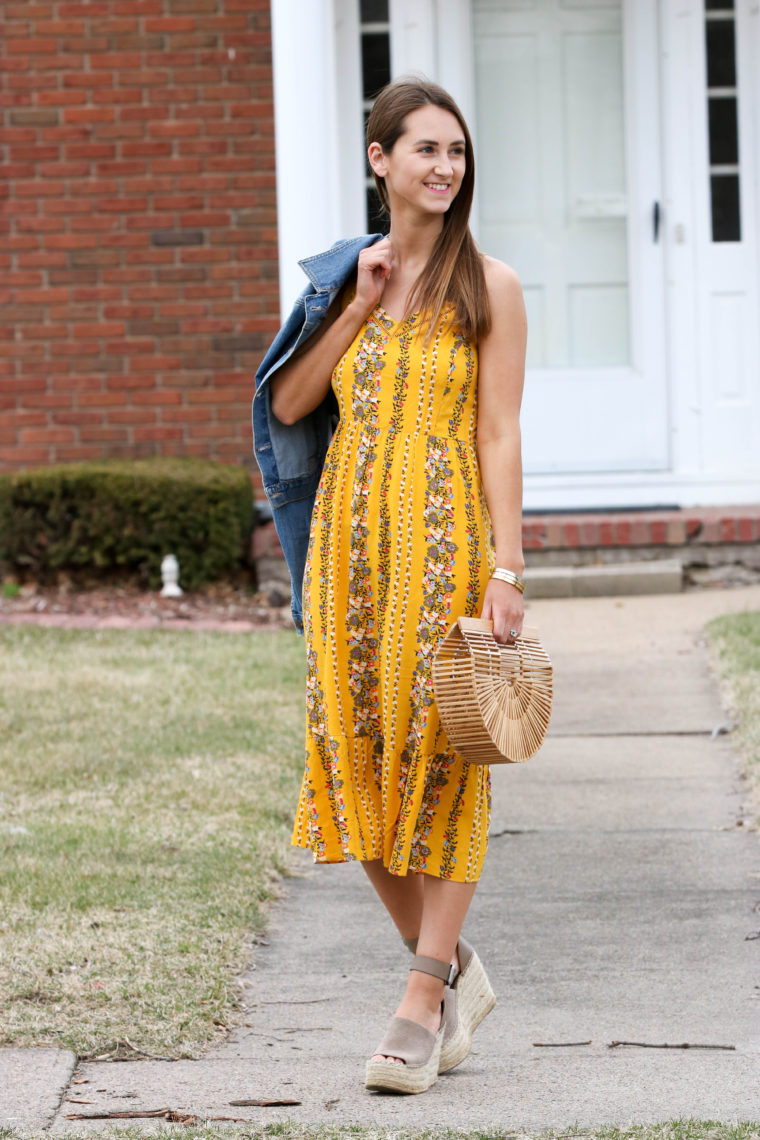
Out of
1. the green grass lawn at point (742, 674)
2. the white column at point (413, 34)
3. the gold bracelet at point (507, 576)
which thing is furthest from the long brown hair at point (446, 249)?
the white column at point (413, 34)

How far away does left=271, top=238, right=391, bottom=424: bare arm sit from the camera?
111 inches

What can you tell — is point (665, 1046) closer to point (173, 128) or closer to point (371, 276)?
point (371, 276)

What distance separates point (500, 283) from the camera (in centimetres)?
281

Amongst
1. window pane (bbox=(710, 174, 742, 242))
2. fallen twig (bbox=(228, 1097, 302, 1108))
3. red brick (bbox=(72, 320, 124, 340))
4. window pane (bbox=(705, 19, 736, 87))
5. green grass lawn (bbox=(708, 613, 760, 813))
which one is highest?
window pane (bbox=(705, 19, 736, 87))

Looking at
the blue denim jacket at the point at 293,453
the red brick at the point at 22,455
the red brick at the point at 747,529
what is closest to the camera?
the blue denim jacket at the point at 293,453

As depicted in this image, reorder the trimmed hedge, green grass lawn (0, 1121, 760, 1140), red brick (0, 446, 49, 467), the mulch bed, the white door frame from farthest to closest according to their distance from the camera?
red brick (0, 446, 49, 467), the white door frame, the trimmed hedge, the mulch bed, green grass lawn (0, 1121, 760, 1140)

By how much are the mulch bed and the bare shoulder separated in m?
4.39

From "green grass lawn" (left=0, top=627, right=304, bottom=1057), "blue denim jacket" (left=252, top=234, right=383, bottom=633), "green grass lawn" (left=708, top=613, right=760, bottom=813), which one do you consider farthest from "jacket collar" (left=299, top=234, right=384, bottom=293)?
"green grass lawn" (left=708, top=613, right=760, bottom=813)

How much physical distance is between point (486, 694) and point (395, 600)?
26 cm

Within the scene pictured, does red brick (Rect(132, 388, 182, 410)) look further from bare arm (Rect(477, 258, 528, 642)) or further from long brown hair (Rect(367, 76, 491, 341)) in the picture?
bare arm (Rect(477, 258, 528, 642))

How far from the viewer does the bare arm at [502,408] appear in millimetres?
2783

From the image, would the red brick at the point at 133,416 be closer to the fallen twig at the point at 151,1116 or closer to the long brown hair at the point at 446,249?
the long brown hair at the point at 446,249

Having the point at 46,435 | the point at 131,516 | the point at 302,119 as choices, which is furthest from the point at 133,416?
the point at 302,119

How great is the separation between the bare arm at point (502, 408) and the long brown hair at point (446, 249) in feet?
0.10
